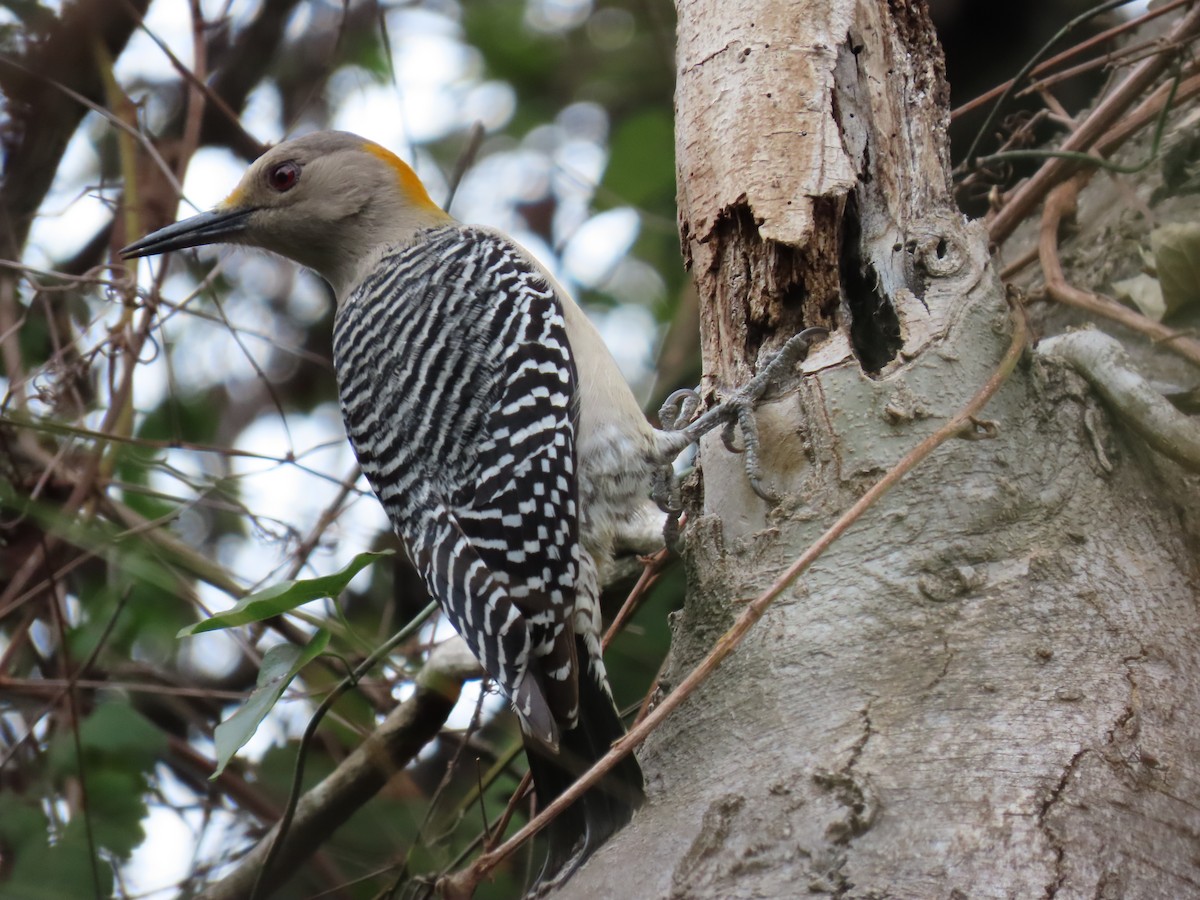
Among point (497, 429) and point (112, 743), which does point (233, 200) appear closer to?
point (497, 429)

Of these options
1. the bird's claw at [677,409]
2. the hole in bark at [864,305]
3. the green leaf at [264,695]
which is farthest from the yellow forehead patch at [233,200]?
the hole in bark at [864,305]

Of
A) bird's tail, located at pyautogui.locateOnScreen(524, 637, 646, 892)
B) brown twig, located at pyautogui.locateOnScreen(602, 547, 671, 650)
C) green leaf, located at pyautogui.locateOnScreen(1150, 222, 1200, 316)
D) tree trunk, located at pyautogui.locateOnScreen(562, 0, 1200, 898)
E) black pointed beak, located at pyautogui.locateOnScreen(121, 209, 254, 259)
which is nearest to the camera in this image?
tree trunk, located at pyautogui.locateOnScreen(562, 0, 1200, 898)

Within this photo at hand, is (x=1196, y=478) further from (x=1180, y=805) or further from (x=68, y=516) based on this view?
(x=68, y=516)

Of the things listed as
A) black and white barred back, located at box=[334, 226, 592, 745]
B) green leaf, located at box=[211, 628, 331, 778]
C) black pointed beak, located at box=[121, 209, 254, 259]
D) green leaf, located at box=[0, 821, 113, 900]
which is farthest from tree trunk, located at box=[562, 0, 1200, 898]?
green leaf, located at box=[0, 821, 113, 900]

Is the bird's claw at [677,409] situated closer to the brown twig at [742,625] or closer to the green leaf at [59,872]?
the brown twig at [742,625]

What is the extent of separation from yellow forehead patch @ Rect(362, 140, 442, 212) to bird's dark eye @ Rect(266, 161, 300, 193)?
324 millimetres

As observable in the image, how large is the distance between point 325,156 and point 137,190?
637 mm

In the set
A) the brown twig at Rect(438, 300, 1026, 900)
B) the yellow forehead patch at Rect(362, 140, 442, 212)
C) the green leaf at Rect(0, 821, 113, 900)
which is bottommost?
the brown twig at Rect(438, 300, 1026, 900)

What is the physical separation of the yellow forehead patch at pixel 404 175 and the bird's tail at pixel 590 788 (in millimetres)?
1910

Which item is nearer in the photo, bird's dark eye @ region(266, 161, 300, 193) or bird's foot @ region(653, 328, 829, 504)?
bird's foot @ region(653, 328, 829, 504)

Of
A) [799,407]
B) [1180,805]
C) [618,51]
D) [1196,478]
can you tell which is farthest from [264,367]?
[1180,805]

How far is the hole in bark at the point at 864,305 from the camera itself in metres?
2.59

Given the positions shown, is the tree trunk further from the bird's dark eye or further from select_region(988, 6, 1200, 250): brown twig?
the bird's dark eye

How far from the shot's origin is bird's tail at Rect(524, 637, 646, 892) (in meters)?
2.15
